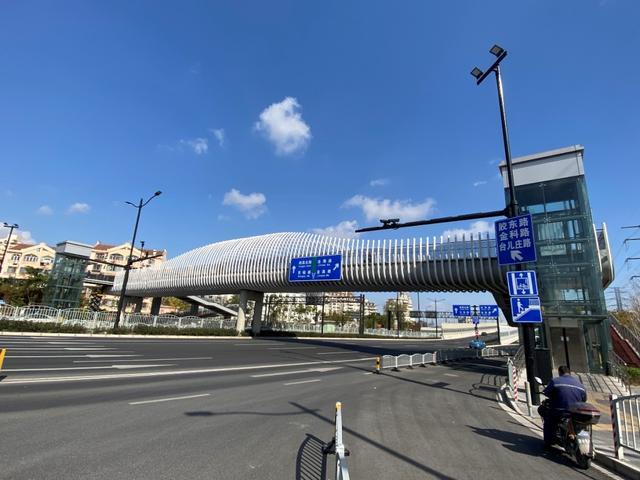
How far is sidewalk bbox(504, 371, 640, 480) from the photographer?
562 cm

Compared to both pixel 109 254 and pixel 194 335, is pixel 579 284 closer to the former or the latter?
pixel 194 335

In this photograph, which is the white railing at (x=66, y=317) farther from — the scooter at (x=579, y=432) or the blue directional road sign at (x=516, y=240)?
the scooter at (x=579, y=432)

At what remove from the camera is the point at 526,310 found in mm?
10594

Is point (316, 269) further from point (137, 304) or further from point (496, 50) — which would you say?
point (137, 304)

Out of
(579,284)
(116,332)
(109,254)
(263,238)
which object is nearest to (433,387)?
(579,284)

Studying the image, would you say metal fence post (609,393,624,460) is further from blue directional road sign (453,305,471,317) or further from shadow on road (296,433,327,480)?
blue directional road sign (453,305,471,317)

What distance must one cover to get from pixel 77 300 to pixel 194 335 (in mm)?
16116

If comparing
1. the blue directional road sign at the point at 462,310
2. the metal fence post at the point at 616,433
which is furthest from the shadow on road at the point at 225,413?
the blue directional road sign at the point at 462,310

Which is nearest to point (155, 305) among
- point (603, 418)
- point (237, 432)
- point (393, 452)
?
point (237, 432)

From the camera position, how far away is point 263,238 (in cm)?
4644

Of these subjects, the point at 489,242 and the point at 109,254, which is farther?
the point at 109,254

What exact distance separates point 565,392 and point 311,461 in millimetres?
4945

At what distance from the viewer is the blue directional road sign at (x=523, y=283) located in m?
10.9

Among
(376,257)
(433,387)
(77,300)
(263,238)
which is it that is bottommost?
(433,387)
